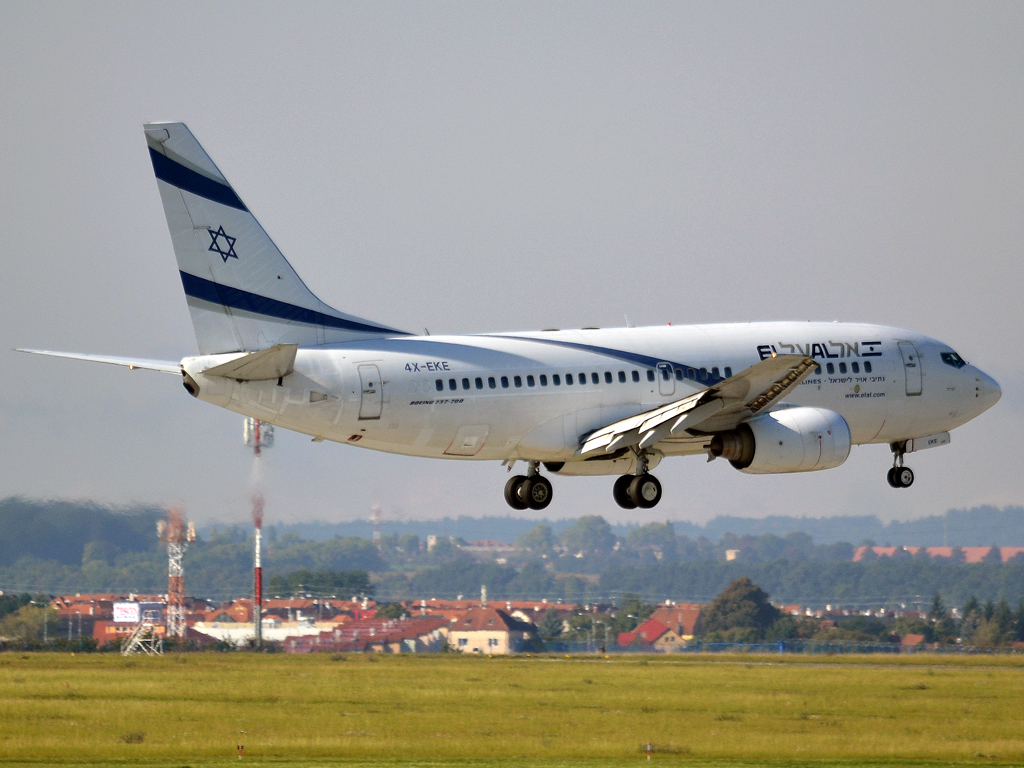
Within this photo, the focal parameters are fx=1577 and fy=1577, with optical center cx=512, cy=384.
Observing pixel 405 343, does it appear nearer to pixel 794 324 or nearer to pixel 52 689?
pixel 794 324

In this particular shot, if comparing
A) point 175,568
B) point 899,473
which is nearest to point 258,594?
point 175,568

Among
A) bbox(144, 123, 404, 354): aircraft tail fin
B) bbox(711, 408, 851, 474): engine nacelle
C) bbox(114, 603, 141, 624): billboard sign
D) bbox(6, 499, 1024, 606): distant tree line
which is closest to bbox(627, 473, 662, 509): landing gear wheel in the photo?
bbox(711, 408, 851, 474): engine nacelle

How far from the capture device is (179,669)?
72312 mm

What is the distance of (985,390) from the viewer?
54.7 m

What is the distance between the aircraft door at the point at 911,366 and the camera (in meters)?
52.1

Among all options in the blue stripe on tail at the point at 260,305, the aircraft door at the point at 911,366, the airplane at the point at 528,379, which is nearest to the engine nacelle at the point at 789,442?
the airplane at the point at 528,379

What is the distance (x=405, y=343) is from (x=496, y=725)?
15224 mm

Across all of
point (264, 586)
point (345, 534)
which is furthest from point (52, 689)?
point (345, 534)

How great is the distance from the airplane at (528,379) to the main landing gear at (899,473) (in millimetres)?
1159

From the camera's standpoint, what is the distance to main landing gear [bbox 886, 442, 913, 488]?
54.0 meters

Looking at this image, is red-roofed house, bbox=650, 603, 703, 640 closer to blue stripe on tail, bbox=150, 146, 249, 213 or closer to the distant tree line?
the distant tree line

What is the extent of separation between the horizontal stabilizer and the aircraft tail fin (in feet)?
4.81

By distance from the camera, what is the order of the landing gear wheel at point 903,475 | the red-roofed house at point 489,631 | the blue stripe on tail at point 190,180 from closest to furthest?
the blue stripe on tail at point 190,180, the landing gear wheel at point 903,475, the red-roofed house at point 489,631

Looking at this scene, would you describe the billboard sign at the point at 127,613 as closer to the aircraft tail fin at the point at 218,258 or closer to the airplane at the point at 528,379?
the airplane at the point at 528,379
